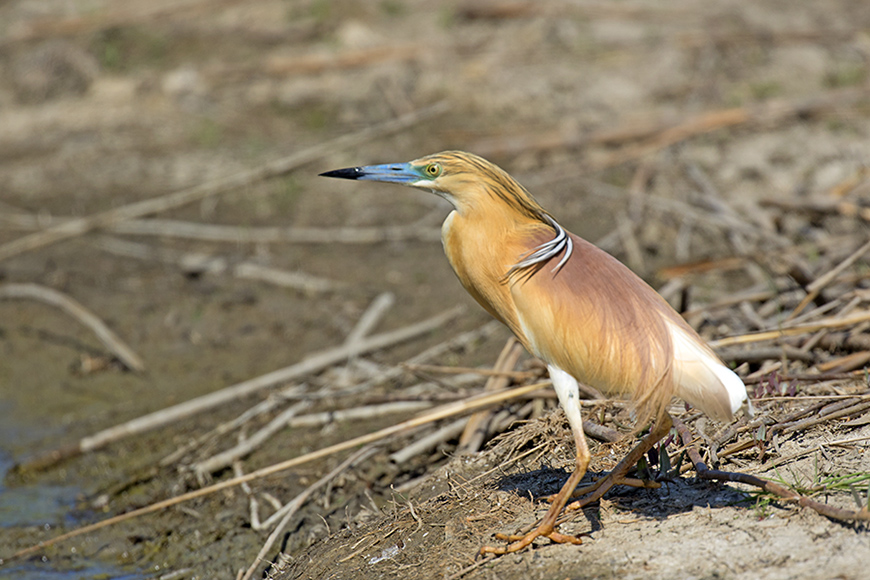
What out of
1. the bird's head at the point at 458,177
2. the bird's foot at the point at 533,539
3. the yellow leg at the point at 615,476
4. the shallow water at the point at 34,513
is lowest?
the shallow water at the point at 34,513

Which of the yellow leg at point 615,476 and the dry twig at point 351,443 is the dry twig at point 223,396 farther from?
the yellow leg at point 615,476

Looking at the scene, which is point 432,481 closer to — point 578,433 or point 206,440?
point 578,433

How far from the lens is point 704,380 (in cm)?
279

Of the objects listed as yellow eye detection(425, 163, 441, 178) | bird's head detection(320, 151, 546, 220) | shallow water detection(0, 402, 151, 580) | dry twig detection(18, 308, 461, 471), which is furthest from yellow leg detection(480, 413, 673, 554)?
dry twig detection(18, 308, 461, 471)

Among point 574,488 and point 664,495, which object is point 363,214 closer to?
point 664,495

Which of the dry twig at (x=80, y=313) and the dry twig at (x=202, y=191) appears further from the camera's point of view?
the dry twig at (x=202, y=191)

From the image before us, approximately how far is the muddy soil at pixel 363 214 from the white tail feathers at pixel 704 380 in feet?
1.55

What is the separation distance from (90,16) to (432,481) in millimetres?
7852

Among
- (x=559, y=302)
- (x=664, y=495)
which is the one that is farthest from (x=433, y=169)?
(x=664, y=495)

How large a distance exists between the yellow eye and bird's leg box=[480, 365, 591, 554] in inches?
29.8

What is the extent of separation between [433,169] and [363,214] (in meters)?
4.46

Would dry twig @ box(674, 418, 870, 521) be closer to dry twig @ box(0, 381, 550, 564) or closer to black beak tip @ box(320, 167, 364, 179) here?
dry twig @ box(0, 381, 550, 564)

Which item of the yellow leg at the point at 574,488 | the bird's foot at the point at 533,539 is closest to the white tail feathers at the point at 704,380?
the yellow leg at the point at 574,488

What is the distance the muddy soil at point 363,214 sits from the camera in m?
3.43
